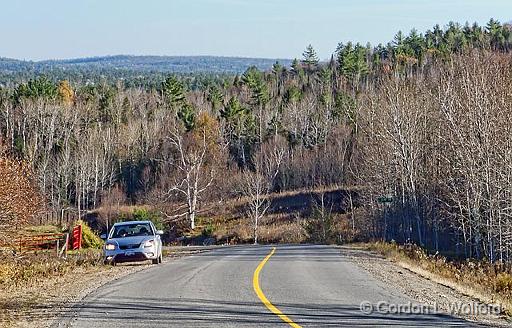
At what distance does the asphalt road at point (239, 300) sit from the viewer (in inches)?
454

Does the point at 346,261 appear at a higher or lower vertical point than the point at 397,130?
lower

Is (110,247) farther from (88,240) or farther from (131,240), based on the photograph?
(88,240)

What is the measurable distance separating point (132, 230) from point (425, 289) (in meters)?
12.0

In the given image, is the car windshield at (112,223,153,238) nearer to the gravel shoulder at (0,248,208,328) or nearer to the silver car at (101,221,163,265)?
the silver car at (101,221,163,265)

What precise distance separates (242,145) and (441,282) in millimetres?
84596

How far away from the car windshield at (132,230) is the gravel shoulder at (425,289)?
23.6ft

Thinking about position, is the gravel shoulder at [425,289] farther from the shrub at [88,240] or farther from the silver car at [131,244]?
the shrub at [88,240]

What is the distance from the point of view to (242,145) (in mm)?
103312

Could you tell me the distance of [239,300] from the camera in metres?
14.1

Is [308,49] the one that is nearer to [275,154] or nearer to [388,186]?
[275,154]

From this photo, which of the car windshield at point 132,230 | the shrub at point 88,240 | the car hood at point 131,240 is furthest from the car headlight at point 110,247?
the shrub at point 88,240

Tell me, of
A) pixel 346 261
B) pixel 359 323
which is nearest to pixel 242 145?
pixel 346 261

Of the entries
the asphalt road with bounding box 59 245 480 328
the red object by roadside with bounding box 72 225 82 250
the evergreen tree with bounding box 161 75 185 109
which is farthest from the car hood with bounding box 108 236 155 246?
the evergreen tree with bounding box 161 75 185 109

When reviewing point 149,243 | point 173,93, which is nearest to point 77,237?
point 149,243
